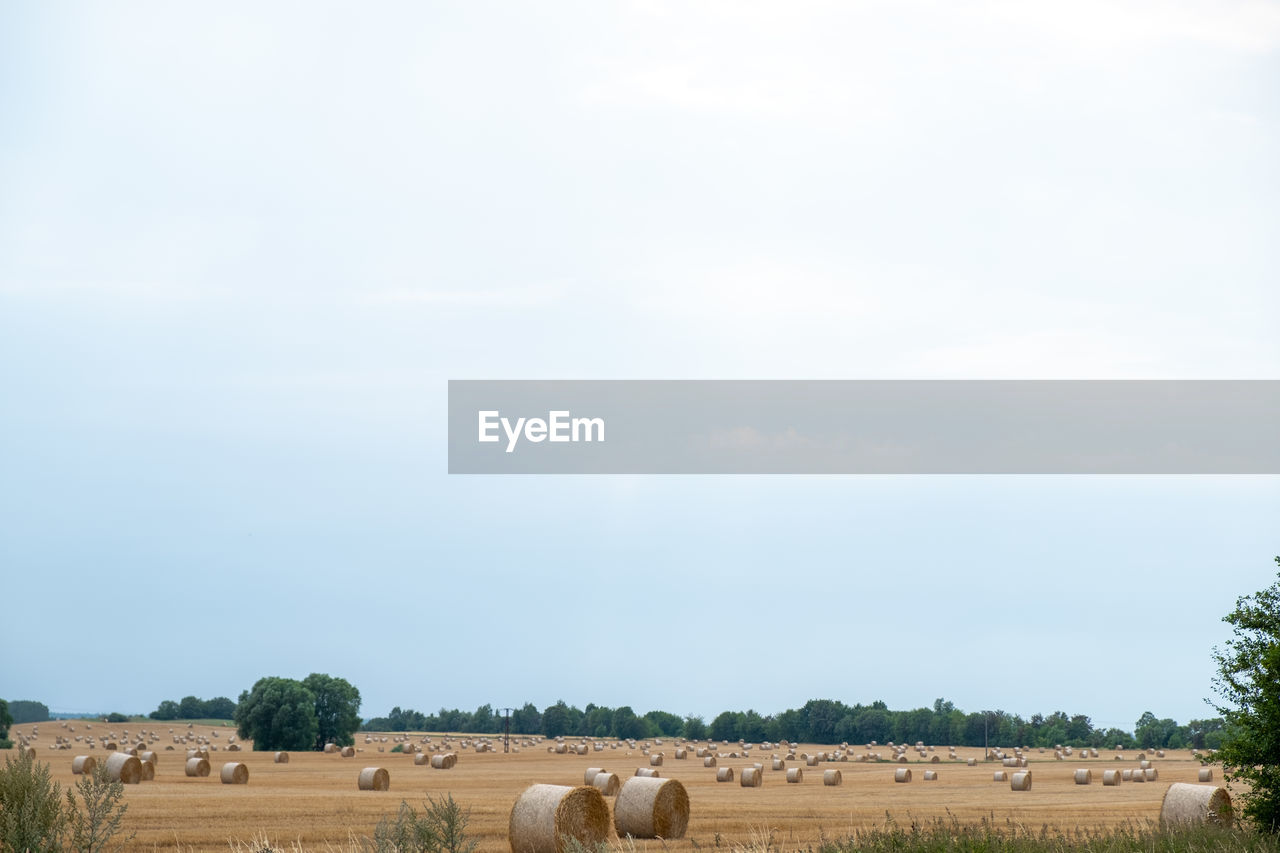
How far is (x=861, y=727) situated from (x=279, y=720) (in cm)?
6436

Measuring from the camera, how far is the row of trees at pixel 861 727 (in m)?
114

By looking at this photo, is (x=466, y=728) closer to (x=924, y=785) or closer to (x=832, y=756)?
(x=832, y=756)

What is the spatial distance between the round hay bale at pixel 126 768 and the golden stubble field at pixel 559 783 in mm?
582

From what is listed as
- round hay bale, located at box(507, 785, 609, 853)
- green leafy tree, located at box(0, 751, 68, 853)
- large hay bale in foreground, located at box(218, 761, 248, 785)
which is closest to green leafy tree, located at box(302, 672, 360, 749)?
large hay bale in foreground, located at box(218, 761, 248, 785)

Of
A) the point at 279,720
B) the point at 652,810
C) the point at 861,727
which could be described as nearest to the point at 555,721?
the point at 861,727

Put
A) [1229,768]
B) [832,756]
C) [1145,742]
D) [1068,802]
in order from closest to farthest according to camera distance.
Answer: [1229,768] < [1068,802] < [832,756] < [1145,742]

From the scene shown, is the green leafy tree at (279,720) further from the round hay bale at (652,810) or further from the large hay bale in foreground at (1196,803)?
the large hay bale in foreground at (1196,803)

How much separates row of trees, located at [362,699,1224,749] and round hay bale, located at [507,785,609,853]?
8960cm

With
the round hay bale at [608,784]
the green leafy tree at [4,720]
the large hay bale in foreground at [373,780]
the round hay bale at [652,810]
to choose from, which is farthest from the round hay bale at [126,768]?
the green leafy tree at [4,720]

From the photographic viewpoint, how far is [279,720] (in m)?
84.8

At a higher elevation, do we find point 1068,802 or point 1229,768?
point 1229,768

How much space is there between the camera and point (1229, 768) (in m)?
20.7

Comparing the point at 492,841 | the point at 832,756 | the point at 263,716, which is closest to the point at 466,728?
the point at 263,716

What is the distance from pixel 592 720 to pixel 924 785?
3560 inches
